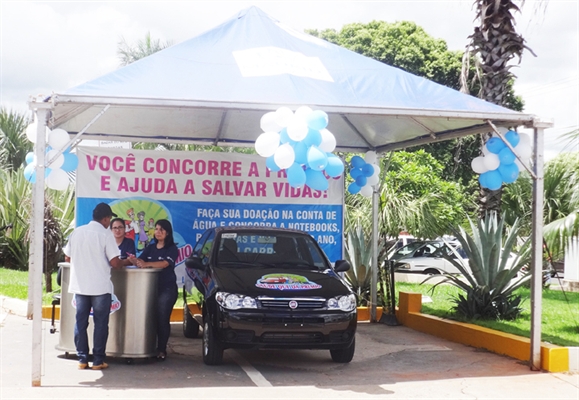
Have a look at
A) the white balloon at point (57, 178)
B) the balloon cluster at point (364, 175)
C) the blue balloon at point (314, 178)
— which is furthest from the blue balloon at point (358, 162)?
the white balloon at point (57, 178)

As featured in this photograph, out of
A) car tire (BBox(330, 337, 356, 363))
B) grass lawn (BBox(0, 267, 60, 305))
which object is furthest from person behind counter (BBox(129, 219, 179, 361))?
grass lawn (BBox(0, 267, 60, 305))

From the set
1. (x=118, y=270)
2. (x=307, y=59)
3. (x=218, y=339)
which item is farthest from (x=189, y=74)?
(x=218, y=339)

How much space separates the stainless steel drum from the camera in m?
8.80

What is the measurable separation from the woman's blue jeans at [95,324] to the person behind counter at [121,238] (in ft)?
3.65

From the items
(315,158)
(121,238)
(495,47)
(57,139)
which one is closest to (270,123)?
(315,158)

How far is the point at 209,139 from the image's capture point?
13.4 metres

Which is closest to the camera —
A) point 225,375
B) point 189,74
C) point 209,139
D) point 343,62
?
point 225,375

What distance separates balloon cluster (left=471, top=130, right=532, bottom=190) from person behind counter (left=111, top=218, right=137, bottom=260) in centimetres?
474

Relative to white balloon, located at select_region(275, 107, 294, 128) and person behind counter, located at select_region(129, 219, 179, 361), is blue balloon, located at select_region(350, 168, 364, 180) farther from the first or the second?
white balloon, located at select_region(275, 107, 294, 128)

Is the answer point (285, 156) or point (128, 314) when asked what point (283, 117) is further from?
point (128, 314)

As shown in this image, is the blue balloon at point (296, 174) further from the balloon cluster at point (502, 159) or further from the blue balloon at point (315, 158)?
the balloon cluster at point (502, 159)

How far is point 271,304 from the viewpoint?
843cm

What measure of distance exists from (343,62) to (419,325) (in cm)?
471

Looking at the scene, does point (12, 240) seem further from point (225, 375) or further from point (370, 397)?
point (370, 397)
